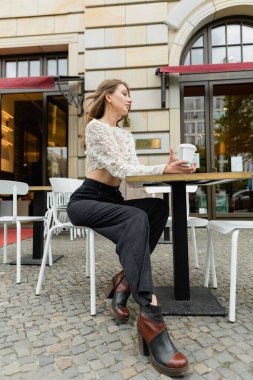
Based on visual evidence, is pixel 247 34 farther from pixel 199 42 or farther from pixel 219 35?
pixel 199 42

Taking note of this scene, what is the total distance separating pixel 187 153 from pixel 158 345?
1.03 meters

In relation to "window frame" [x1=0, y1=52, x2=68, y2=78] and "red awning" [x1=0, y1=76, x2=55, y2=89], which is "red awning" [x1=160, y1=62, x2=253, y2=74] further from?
"window frame" [x1=0, y1=52, x2=68, y2=78]

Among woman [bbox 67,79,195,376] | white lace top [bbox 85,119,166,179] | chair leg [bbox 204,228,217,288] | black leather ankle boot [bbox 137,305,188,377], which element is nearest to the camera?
black leather ankle boot [bbox 137,305,188,377]

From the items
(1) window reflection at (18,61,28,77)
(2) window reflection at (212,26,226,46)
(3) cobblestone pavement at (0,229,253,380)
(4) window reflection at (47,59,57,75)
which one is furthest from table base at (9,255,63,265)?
(2) window reflection at (212,26,226,46)

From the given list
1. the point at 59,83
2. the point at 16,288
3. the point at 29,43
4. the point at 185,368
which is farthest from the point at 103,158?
the point at 29,43

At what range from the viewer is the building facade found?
6.71 m

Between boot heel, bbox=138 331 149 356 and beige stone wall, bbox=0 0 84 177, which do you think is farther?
beige stone wall, bbox=0 0 84 177

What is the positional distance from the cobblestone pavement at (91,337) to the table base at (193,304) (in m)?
0.05

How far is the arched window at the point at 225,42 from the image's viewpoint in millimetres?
7090

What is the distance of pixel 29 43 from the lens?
7371 millimetres

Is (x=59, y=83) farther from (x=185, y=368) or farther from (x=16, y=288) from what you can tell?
(x=185, y=368)

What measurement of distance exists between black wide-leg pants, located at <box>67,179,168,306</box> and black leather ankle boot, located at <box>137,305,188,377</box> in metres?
0.07

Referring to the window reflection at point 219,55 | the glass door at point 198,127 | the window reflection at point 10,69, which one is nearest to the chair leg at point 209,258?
the glass door at point 198,127

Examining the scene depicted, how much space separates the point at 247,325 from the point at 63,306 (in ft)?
4.10
